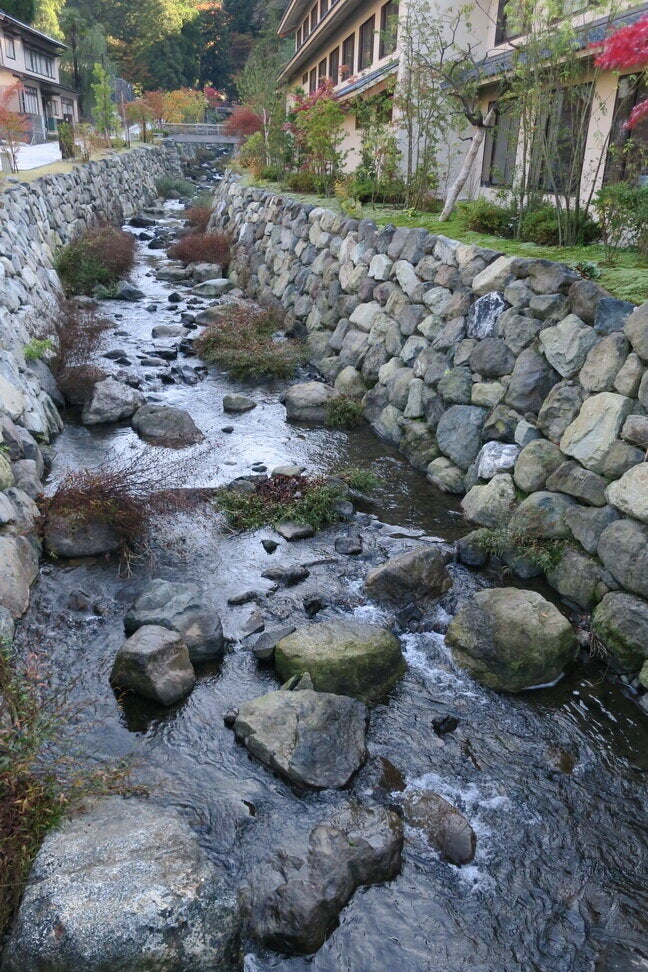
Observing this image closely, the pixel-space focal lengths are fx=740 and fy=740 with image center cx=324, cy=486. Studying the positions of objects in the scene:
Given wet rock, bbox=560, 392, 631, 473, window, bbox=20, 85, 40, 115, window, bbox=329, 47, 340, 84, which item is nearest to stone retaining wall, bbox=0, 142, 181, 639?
wet rock, bbox=560, 392, 631, 473

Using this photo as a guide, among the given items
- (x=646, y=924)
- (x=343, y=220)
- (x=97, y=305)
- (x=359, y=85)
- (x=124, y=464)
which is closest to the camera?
(x=646, y=924)

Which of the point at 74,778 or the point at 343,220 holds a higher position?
the point at 343,220

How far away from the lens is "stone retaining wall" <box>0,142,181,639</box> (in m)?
6.56

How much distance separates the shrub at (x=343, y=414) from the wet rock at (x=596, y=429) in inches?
166

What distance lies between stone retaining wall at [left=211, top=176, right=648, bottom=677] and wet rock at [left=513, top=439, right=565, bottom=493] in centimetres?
1

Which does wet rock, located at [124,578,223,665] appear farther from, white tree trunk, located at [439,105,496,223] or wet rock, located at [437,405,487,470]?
white tree trunk, located at [439,105,496,223]

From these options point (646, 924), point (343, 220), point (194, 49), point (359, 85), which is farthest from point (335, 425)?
point (194, 49)

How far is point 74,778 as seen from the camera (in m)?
4.29

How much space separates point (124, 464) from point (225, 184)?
66.3 feet

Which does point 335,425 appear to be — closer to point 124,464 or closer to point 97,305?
point 124,464

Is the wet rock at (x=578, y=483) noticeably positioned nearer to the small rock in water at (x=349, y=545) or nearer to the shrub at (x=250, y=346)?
the small rock in water at (x=349, y=545)

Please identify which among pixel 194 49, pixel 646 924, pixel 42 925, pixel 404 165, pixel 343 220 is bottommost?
pixel 646 924

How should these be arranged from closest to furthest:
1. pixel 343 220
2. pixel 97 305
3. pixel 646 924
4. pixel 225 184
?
pixel 646 924, pixel 343 220, pixel 97 305, pixel 225 184

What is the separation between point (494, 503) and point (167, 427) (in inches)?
184
